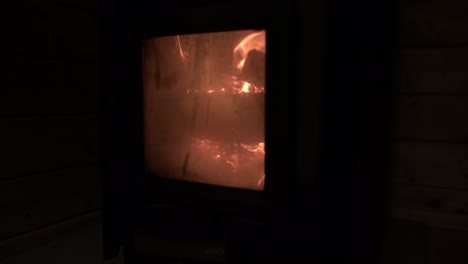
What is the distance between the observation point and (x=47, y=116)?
3.55 ft

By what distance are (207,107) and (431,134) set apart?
1.97 feet

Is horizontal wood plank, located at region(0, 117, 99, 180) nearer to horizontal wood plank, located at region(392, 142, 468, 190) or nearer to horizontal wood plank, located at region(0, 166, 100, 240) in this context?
horizontal wood plank, located at region(0, 166, 100, 240)

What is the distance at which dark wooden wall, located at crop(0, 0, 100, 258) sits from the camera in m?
0.99

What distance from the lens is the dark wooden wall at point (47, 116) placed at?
3.25 ft

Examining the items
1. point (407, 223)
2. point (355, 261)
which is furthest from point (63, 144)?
point (407, 223)

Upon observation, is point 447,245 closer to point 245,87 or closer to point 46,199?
point 245,87

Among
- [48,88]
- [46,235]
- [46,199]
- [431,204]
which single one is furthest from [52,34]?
[431,204]

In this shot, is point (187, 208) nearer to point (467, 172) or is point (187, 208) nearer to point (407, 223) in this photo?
point (407, 223)

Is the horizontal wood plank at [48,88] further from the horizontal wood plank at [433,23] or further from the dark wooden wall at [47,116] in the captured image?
the horizontal wood plank at [433,23]

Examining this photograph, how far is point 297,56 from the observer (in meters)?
0.81

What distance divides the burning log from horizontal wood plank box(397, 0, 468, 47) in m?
0.43

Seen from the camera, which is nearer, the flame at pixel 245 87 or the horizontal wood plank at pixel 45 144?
the flame at pixel 245 87

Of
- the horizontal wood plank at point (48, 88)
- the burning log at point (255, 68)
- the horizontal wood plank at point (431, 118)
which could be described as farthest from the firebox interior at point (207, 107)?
the horizontal wood plank at point (431, 118)

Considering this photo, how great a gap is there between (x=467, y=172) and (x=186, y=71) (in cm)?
77
